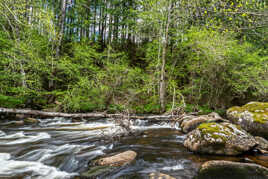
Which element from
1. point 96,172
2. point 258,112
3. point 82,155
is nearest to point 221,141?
point 96,172

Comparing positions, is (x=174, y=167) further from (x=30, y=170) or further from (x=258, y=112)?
(x=258, y=112)

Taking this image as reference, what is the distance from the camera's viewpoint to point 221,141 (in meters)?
4.30

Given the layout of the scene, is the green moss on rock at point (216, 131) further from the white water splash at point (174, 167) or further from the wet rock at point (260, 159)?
the white water splash at point (174, 167)

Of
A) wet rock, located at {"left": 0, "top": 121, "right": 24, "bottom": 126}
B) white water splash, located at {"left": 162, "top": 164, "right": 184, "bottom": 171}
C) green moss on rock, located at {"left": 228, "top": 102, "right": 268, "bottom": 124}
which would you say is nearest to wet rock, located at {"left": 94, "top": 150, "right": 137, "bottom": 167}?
white water splash, located at {"left": 162, "top": 164, "right": 184, "bottom": 171}

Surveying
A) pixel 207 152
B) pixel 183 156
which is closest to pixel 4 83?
pixel 183 156

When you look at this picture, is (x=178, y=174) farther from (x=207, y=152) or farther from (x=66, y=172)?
(x=66, y=172)

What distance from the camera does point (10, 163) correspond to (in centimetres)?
422

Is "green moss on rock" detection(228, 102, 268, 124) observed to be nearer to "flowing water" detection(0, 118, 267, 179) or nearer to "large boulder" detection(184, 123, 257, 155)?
"large boulder" detection(184, 123, 257, 155)

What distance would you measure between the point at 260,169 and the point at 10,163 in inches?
231

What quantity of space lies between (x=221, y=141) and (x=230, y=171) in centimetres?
117

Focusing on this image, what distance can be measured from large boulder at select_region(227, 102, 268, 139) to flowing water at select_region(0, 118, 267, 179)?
8.46 ft

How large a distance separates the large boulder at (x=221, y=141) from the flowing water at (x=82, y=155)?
211mm

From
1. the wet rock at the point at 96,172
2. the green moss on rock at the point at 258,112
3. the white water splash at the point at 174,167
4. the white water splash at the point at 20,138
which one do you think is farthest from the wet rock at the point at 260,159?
the white water splash at the point at 20,138

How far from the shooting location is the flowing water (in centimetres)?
370
